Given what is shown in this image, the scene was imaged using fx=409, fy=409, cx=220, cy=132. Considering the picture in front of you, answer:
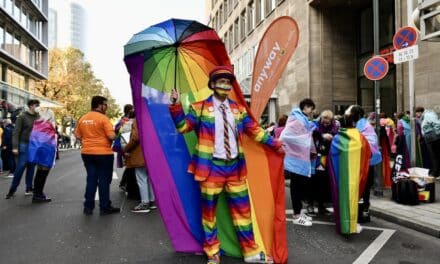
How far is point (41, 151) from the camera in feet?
25.6

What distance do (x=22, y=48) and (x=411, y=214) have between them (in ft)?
133

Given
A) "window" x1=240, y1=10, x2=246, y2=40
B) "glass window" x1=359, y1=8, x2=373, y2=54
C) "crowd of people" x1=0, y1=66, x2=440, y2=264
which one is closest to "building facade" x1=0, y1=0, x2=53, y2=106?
"window" x1=240, y1=10, x2=246, y2=40

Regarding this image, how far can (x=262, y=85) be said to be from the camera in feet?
21.0

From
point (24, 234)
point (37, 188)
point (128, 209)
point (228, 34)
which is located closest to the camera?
point (24, 234)

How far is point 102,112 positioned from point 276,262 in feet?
13.0

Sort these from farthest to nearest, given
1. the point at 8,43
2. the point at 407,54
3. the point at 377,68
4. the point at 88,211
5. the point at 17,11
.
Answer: the point at 17,11 → the point at 8,43 → the point at 377,68 → the point at 407,54 → the point at 88,211

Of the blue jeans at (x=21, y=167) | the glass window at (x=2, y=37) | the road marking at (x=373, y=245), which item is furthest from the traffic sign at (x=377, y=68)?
the glass window at (x=2, y=37)

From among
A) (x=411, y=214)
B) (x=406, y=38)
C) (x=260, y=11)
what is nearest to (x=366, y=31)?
(x=260, y=11)

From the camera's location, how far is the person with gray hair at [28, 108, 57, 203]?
7727 millimetres

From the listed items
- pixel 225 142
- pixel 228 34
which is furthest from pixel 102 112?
pixel 228 34

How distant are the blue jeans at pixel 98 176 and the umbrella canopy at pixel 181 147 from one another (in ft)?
7.99

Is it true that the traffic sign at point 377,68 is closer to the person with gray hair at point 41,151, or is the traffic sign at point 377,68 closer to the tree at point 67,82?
the person with gray hair at point 41,151

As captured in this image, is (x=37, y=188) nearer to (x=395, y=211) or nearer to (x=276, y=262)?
(x=276, y=262)

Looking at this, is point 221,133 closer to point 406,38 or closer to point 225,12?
point 406,38
